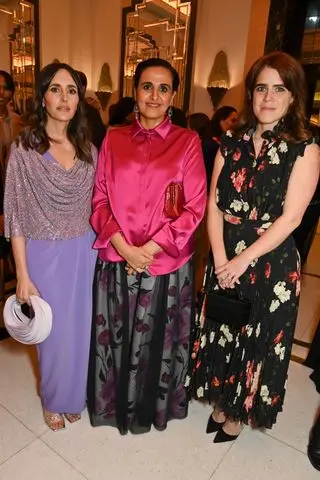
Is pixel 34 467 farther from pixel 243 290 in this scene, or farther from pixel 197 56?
pixel 197 56

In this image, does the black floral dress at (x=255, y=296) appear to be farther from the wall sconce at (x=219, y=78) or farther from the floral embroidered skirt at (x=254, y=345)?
the wall sconce at (x=219, y=78)

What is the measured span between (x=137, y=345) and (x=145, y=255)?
43 cm

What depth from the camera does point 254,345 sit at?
5.06 ft

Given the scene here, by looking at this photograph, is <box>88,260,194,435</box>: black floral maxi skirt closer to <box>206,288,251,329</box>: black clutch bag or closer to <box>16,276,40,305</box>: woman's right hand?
<box>206,288,251,329</box>: black clutch bag

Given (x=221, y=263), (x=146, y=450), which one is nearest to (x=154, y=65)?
(x=221, y=263)

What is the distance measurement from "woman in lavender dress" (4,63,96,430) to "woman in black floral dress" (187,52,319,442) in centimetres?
55

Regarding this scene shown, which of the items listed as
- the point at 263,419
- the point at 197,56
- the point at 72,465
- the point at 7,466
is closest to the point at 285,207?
the point at 263,419

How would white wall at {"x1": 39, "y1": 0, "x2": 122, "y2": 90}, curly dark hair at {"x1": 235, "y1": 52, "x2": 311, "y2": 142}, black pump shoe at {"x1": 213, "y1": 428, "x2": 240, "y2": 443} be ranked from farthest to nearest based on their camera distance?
white wall at {"x1": 39, "y1": 0, "x2": 122, "y2": 90} → black pump shoe at {"x1": 213, "y1": 428, "x2": 240, "y2": 443} → curly dark hair at {"x1": 235, "y1": 52, "x2": 311, "y2": 142}

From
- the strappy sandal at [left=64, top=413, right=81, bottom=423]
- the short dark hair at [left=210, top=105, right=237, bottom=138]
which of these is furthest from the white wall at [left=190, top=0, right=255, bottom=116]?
the strappy sandal at [left=64, top=413, right=81, bottom=423]

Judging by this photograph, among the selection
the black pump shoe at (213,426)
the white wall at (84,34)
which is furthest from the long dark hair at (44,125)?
the white wall at (84,34)

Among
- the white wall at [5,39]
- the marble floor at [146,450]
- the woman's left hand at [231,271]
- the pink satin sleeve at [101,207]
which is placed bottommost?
the marble floor at [146,450]

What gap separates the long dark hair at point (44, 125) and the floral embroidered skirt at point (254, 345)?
714 millimetres

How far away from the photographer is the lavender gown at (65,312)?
1541 millimetres

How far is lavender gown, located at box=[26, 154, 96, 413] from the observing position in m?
1.54
